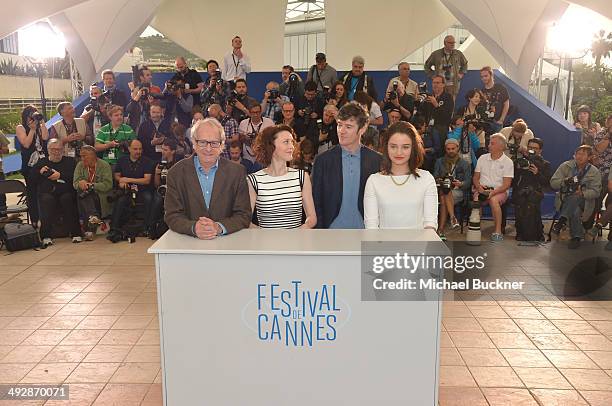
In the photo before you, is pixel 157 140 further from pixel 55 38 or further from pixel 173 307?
pixel 55 38

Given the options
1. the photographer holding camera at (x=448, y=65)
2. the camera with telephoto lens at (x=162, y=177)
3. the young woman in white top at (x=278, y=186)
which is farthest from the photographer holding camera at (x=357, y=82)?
the young woman in white top at (x=278, y=186)

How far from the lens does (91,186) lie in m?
7.44

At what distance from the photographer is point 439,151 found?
8.23 m

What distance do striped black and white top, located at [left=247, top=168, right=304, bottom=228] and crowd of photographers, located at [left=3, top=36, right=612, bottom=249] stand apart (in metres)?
3.10

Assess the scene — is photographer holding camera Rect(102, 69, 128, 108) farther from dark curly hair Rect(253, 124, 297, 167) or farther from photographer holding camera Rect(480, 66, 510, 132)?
dark curly hair Rect(253, 124, 297, 167)

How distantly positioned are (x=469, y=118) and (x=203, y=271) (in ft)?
21.8

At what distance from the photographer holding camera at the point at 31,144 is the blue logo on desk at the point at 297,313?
19.5 feet

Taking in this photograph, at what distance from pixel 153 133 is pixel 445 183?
14.0 ft

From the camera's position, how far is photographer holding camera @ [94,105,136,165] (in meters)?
8.04

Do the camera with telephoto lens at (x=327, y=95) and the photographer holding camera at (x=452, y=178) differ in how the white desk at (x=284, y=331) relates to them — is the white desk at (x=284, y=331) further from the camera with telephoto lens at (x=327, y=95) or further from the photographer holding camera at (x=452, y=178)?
the camera with telephoto lens at (x=327, y=95)

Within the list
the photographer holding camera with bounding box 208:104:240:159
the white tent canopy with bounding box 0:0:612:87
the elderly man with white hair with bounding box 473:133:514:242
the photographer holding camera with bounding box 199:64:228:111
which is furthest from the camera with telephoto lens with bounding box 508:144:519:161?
the white tent canopy with bounding box 0:0:612:87

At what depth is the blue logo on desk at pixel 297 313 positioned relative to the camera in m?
2.67

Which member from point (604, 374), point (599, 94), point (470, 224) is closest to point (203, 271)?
point (604, 374)

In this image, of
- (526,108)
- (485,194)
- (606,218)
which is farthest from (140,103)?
(606,218)
